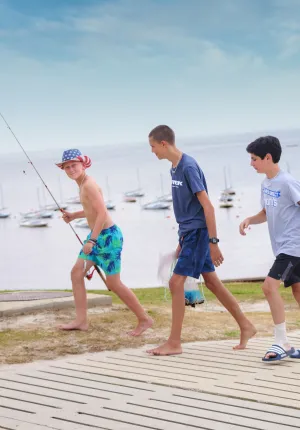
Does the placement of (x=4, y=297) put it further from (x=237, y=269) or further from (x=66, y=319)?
(x=237, y=269)

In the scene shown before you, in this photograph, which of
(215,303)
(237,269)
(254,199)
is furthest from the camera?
(254,199)

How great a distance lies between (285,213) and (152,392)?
1912mm

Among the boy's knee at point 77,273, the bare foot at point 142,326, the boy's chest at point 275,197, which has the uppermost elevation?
the boy's chest at point 275,197

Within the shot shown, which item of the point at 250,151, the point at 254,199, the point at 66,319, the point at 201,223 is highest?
the point at 250,151

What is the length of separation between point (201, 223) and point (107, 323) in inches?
84.5

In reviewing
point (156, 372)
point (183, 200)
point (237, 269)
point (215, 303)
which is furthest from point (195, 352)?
point (237, 269)

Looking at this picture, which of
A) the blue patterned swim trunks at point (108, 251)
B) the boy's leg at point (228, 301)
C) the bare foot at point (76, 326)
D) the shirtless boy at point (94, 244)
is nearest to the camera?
the boy's leg at point (228, 301)

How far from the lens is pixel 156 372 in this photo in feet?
21.8

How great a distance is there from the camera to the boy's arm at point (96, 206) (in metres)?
8.09

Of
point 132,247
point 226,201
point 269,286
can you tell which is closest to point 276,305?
point 269,286

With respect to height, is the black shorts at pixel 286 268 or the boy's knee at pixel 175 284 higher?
the black shorts at pixel 286 268

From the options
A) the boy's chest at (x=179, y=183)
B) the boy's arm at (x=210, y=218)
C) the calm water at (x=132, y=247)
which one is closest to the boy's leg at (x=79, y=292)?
the boy's chest at (x=179, y=183)

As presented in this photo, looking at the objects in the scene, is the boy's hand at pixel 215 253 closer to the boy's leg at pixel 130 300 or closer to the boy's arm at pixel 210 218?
the boy's arm at pixel 210 218

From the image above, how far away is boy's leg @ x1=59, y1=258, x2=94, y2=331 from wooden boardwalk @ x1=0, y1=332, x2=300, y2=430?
116cm
